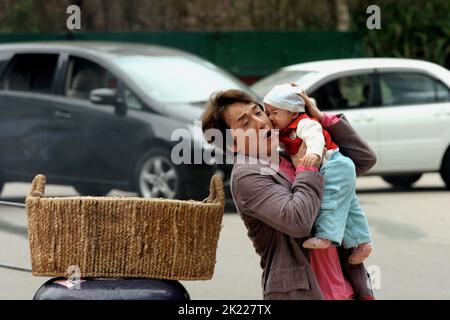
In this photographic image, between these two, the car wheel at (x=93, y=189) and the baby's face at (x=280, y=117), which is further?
the car wheel at (x=93, y=189)

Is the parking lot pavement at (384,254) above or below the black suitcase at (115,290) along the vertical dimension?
below

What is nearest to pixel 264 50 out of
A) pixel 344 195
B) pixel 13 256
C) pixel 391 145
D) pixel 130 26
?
pixel 130 26

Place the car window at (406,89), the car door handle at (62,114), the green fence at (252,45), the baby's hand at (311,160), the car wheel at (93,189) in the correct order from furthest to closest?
1. the green fence at (252,45)
2. the car window at (406,89)
3. the car door handle at (62,114)
4. the car wheel at (93,189)
5. the baby's hand at (311,160)

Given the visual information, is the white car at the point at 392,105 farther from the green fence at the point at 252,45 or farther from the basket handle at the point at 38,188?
the basket handle at the point at 38,188

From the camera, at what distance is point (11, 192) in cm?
1397

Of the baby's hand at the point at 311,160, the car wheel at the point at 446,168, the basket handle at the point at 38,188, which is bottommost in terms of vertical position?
the car wheel at the point at 446,168

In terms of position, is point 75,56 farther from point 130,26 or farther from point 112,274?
point 130,26

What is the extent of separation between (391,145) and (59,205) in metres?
10.1

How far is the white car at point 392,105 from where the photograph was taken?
13.5 m

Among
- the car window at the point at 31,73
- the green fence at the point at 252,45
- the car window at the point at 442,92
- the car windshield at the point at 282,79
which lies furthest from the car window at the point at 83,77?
the green fence at the point at 252,45

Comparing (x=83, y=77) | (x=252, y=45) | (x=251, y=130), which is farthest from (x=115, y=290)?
(x=252, y=45)

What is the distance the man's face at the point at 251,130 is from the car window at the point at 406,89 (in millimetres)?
10205

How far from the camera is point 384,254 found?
972 centimetres

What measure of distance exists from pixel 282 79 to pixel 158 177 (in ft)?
8.92
